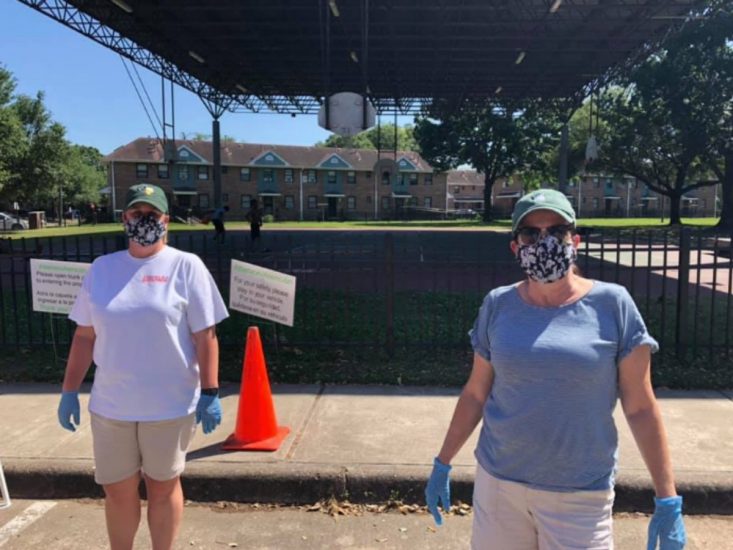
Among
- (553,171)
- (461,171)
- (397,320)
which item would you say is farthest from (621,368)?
(461,171)

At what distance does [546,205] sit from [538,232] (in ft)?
0.33

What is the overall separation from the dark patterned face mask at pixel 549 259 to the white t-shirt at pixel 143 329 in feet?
5.08

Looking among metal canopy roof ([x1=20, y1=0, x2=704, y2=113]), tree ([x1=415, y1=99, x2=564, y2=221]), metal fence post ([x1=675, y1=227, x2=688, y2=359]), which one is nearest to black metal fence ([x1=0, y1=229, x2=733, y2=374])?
metal fence post ([x1=675, y1=227, x2=688, y2=359])

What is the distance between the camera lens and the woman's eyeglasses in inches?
84.7

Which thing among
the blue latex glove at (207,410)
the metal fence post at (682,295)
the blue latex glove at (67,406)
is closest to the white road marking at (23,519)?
the blue latex glove at (67,406)

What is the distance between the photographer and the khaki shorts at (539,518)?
203 centimetres

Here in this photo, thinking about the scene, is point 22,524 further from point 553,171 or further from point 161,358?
point 553,171

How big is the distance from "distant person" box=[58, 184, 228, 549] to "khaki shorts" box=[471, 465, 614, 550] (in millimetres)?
1465

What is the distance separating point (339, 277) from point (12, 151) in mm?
26184

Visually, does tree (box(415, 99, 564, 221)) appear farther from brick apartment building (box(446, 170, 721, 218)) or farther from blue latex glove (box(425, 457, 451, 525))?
blue latex glove (box(425, 457, 451, 525))

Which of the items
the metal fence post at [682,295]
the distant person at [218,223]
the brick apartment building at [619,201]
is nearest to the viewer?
the metal fence post at [682,295]

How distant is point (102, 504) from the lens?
403 cm

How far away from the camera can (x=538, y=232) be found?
217 centimetres

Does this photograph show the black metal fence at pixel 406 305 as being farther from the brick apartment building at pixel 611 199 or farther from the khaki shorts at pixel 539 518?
the brick apartment building at pixel 611 199
